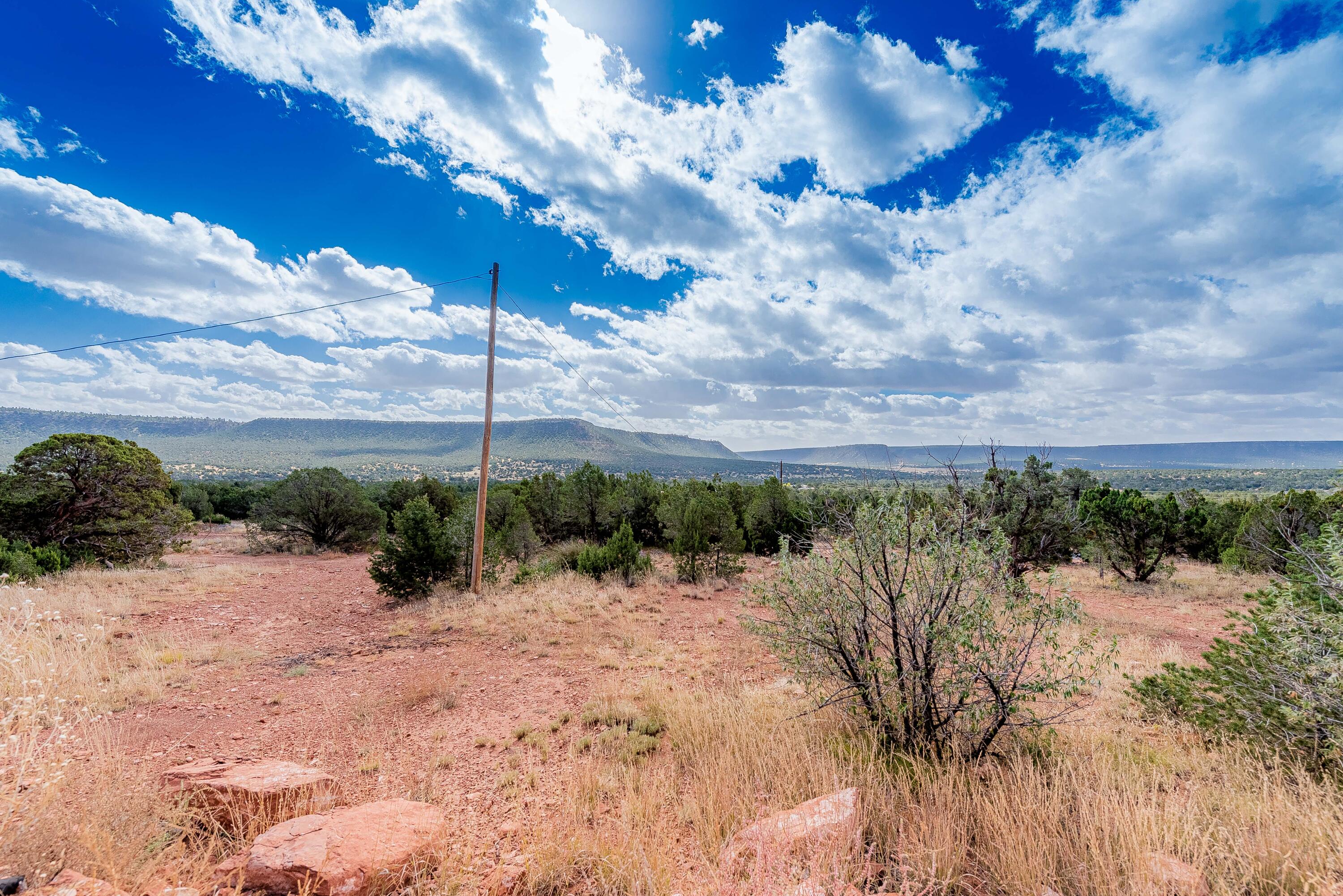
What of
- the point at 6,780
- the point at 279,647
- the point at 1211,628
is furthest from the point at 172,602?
the point at 1211,628

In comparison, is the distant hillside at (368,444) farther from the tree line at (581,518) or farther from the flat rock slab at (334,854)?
the flat rock slab at (334,854)

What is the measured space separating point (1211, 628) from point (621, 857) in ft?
51.8

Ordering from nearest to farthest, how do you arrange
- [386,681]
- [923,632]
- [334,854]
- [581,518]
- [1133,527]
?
[334,854]
[923,632]
[386,681]
[1133,527]
[581,518]

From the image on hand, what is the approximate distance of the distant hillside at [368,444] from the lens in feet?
302

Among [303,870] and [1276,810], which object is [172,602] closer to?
[303,870]

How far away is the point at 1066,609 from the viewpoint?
3.88 meters

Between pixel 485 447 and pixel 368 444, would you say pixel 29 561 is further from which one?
pixel 368 444

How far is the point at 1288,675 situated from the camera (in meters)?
4.40

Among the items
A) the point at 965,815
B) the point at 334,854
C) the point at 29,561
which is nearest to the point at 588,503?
the point at 29,561

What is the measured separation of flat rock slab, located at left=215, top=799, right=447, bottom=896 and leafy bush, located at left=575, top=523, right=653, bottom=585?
11.3m

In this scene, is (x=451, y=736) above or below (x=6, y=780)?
below

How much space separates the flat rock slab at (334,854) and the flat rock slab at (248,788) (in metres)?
0.54

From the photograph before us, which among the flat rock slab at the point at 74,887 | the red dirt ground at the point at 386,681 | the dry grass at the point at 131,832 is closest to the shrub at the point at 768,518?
the red dirt ground at the point at 386,681

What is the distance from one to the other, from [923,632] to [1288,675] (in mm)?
3341
